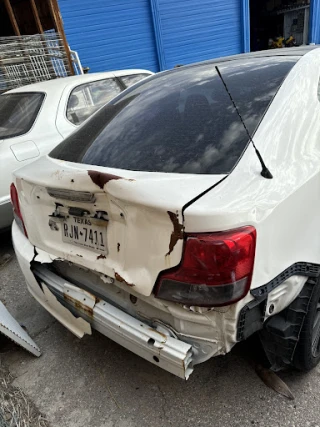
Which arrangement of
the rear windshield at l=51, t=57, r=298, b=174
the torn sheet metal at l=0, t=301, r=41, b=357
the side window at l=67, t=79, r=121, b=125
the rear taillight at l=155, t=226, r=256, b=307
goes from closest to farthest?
the rear taillight at l=155, t=226, r=256, b=307 < the rear windshield at l=51, t=57, r=298, b=174 < the torn sheet metal at l=0, t=301, r=41, b=357 < the side window at l=67, t=79, r=121, b=125

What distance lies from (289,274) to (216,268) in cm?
40

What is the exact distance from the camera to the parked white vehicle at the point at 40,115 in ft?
10.8

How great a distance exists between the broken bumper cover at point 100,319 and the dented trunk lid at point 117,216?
0.18m

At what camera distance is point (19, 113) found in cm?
363

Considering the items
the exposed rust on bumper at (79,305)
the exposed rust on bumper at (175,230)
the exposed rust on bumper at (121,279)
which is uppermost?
the exposed rust on bumper at (175,230)

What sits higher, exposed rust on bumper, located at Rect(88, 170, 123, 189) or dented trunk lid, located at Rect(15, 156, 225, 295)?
exposed rust on bumper, located at Rect(88, 170, 123, 189)

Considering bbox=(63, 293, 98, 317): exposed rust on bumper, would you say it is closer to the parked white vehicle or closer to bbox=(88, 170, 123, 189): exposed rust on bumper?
bbox=(88, 170, 123, 189): exposed rust on bumper

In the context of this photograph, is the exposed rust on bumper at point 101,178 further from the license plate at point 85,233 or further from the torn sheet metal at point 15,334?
the torn sheet metal at point 15,334

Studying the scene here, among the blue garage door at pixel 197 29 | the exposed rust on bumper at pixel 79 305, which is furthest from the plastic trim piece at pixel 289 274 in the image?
the blue garage door at pixel 197 29

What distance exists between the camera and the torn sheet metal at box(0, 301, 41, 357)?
1.98 meters

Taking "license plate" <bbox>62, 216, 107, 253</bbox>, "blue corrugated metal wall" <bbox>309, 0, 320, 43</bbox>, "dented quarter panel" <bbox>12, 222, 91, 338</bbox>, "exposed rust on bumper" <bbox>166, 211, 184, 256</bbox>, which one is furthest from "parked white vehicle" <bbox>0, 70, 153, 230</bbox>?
"blue corrugated metal wall" <bbox>309, 0, 320, 43</bbox>

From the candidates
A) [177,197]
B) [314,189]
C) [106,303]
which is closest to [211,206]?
[177,197]

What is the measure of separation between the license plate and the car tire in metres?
1.00

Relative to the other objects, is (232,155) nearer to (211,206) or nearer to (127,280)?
(211,206)
